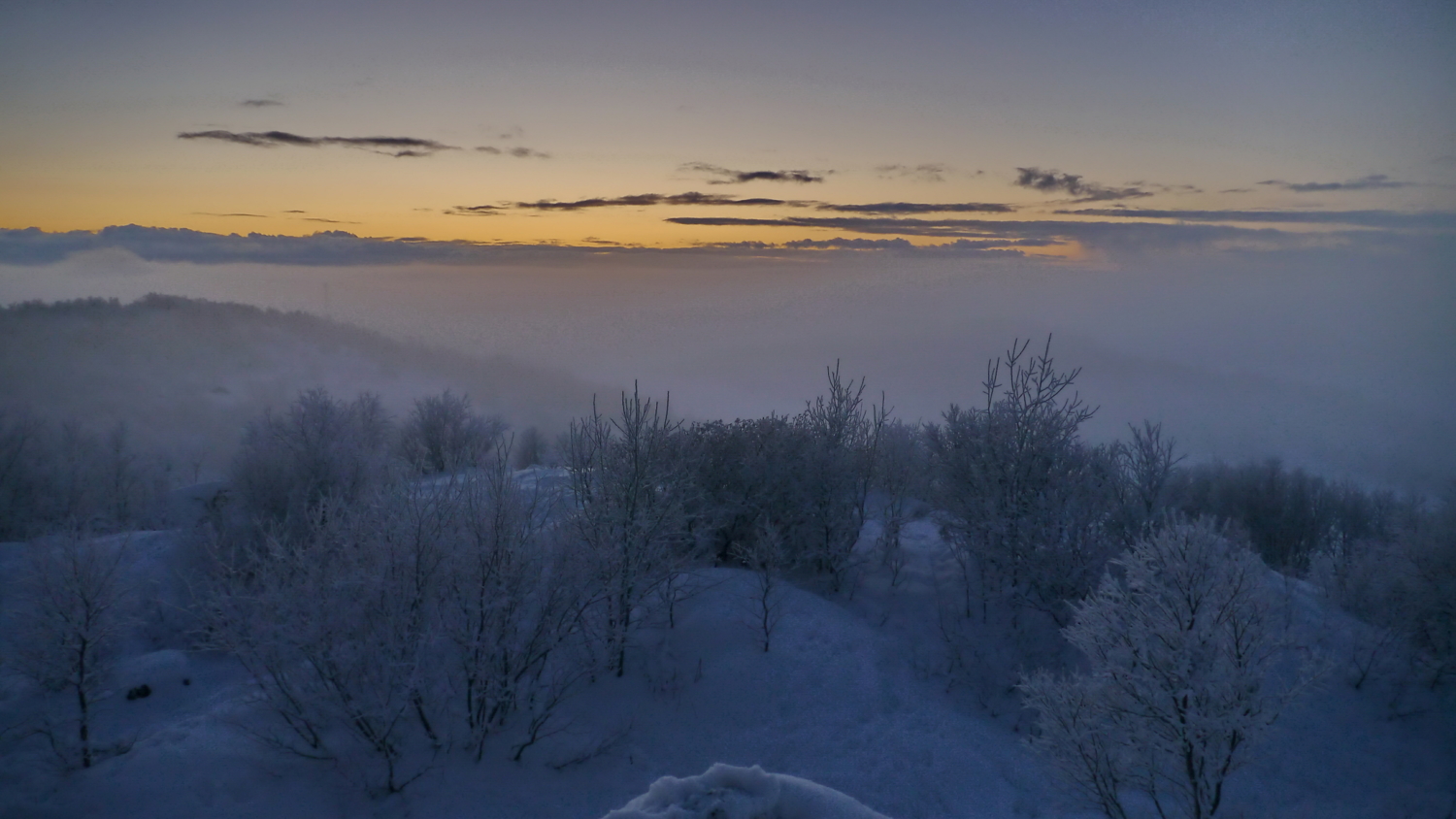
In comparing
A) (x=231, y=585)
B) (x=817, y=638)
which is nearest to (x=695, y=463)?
(x=817, y=638)

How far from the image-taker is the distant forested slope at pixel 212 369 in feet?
193

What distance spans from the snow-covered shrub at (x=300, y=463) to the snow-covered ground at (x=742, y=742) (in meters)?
3.75

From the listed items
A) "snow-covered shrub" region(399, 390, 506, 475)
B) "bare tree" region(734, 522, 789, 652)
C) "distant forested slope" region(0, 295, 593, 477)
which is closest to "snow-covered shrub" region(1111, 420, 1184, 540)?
"bare tree" region(734, 522, 789, 652)

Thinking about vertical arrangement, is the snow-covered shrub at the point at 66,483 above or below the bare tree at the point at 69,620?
below

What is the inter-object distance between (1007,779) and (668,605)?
631 centimetres

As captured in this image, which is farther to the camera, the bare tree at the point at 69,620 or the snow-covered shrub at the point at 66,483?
the snow-covered shrub at the point at 66,483

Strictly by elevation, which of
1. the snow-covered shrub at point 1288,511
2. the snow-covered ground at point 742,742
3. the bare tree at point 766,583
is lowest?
the snow-covered shrub at point 1288,511

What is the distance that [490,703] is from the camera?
10.3 meters

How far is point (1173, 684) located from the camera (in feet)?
26.2

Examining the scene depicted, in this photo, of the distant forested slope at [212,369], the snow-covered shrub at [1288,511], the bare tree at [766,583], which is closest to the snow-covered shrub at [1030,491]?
the bare tree at [766,583]

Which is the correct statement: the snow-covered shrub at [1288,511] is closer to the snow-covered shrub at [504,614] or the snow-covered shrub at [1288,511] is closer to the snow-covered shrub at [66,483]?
the snow-covered shrub at [504,614]

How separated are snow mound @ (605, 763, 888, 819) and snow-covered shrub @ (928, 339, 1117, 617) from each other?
11.6 meters

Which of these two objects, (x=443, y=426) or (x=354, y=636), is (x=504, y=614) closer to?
(x=354, y=636)

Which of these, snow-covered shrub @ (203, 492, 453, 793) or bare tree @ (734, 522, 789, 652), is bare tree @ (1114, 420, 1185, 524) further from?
snow-covered shrub @ (203, 492, 453, 793)
